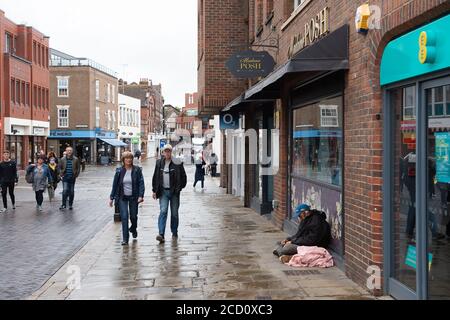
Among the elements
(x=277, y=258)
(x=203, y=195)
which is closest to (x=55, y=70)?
(x=203, y=195)

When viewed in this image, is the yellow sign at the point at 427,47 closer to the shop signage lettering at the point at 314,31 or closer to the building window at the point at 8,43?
the shop signage lettering at the point at 314,31

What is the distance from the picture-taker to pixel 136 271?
7871 mm

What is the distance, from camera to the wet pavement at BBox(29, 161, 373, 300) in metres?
6.62

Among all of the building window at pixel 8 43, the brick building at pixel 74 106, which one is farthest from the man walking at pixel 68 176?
the brick building at pixel 74 106

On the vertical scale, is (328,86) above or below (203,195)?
above

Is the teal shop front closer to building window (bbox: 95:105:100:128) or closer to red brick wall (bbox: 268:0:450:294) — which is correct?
red brick wall (bbox: 268:0:450:294)

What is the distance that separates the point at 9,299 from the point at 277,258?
147 inches

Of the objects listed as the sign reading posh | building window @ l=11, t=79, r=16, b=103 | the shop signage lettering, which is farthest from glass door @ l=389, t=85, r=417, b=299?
building window @ l=11, t=79, r=16, b=103

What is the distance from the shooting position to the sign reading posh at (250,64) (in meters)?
11.7

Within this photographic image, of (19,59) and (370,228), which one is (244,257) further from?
(19,59)

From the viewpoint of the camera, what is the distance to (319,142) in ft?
30.4

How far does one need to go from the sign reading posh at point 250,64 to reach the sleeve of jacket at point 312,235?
4365mm

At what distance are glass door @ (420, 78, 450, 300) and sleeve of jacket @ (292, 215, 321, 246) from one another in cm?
284
